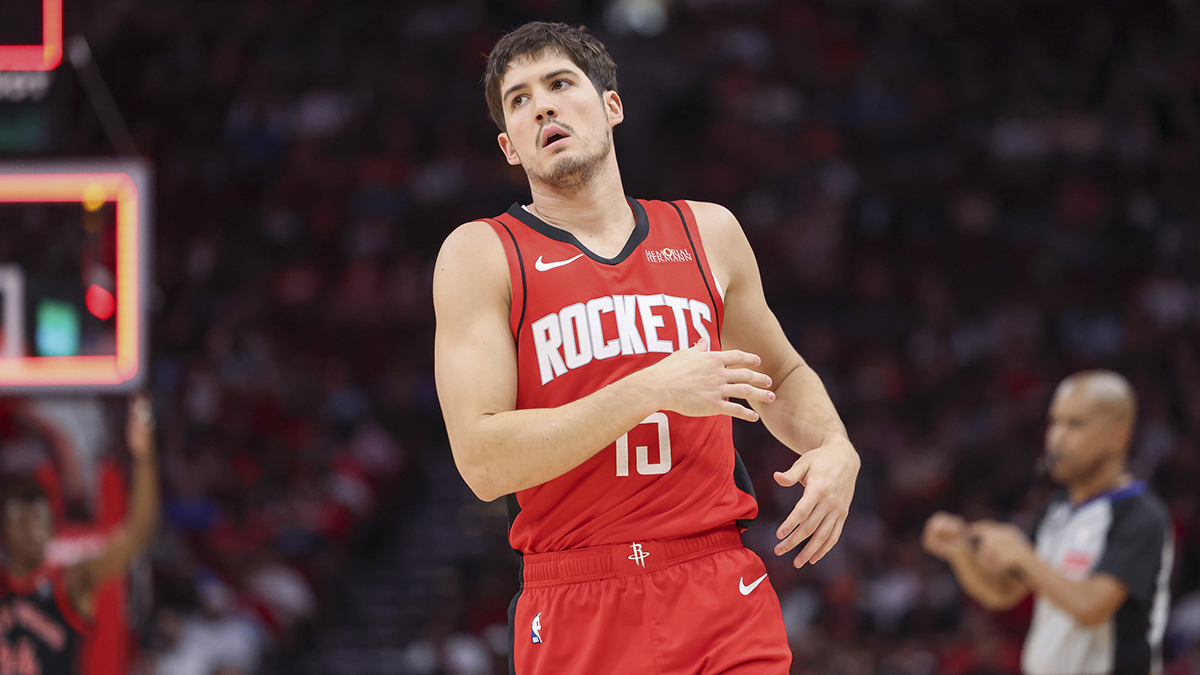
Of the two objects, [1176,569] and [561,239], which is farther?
[1176,569]

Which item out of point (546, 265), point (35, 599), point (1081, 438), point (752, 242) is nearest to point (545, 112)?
point (546, 265)

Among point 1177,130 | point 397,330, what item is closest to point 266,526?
point 397,330

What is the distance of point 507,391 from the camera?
2932 mm

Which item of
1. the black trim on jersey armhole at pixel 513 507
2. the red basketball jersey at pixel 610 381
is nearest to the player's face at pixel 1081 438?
the red basketball jersey at pixel 610 381

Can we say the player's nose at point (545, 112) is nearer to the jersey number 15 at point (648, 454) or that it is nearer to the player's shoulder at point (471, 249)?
the player's shoulder at point (471, 249)

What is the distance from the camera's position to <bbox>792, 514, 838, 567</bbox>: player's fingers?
2.79m

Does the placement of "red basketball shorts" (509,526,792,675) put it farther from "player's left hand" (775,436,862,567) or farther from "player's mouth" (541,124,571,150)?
"player's mouth" (541,124,571,150)

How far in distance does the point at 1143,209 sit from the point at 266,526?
11066 mm

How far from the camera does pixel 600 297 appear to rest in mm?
3037

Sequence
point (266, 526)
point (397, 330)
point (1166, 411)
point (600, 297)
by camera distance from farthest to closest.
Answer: point (397, 330) → point (1166, 411) → point (266, 526) → point (600, 297)

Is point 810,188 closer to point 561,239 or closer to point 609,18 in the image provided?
point 609,18

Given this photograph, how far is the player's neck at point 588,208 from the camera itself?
3.22 m

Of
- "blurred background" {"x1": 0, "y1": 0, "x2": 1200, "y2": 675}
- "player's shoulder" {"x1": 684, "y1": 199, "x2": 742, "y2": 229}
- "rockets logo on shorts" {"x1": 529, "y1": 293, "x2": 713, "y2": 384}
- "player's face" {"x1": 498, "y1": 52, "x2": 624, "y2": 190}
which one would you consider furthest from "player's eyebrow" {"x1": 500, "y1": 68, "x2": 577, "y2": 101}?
"blurred background" {"x1": 0, "y1": 0, "x2": 1200, "y2": 675}

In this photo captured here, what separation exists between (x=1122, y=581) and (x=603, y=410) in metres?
3.29
